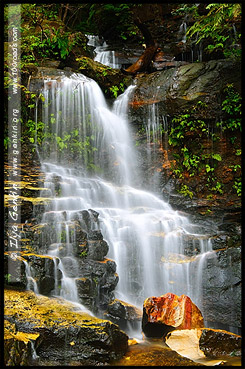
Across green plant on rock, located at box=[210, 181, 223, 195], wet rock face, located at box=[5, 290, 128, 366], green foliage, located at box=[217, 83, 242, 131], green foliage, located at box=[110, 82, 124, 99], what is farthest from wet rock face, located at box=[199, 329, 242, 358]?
green foliage, located at box=[110, 82, 124, 99]

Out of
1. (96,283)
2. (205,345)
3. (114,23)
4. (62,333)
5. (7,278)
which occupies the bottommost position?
(205,345)

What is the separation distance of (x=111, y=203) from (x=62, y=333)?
16.8 ft

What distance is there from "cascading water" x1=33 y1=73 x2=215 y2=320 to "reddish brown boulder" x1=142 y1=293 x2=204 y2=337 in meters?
1.43

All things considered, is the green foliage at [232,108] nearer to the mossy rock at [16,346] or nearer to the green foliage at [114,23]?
the green foliage at [114,23]

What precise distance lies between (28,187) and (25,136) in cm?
302

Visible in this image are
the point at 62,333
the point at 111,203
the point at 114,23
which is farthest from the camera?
the point at 114,23

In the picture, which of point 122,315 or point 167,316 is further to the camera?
A: point 122,315

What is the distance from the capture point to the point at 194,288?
7246 mm

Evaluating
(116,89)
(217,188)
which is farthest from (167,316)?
(116,89)

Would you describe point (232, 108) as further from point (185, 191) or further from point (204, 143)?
point (185, 191)

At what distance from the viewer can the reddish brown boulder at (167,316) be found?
18.0 ft

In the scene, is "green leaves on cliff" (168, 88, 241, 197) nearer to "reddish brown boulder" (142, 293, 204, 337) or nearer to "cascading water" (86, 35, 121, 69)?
"reddish brown boulder" (142, 293, 204, 337)

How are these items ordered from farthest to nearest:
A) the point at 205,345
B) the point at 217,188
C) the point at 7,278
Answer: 1. the point at 217,188
2. the point at 7,278
3. the point at 205,345

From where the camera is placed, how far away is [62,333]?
14.5 ft
